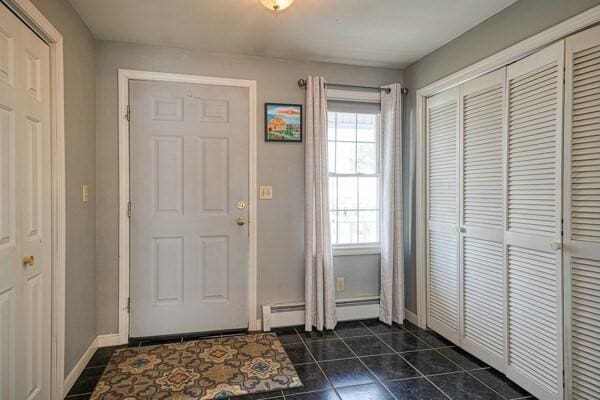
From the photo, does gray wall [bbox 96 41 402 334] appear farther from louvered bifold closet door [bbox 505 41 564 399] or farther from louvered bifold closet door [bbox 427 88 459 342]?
louvered bifold closet door [bbox 505 41 564 399]

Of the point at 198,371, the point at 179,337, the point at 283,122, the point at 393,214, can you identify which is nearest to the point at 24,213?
the point at 198,371

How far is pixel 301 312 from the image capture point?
3.04 m

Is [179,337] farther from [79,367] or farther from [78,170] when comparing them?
[78,170]

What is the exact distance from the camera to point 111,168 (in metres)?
2.65

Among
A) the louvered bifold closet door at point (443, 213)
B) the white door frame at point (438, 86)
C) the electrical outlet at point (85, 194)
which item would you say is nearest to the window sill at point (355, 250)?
the white door frame at point (438, 86)

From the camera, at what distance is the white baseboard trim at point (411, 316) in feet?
10.1

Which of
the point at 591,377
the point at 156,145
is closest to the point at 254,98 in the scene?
the point at 156,145

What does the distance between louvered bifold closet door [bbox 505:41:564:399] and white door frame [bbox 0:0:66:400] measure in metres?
2.78

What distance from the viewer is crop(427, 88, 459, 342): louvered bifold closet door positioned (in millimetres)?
2654

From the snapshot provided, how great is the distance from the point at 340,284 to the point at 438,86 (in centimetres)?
197

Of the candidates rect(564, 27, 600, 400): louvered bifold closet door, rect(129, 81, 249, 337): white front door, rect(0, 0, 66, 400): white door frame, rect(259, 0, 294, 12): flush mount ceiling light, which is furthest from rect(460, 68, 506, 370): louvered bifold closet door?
rect(0, 0, 66, 400): white door frame

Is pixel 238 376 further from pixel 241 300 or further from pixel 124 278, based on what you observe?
pixel 124 278

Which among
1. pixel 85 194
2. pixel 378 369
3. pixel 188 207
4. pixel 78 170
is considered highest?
pixel 78 170

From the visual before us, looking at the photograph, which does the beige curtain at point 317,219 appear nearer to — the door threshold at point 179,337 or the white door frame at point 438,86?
the door threshold at point 179,337
